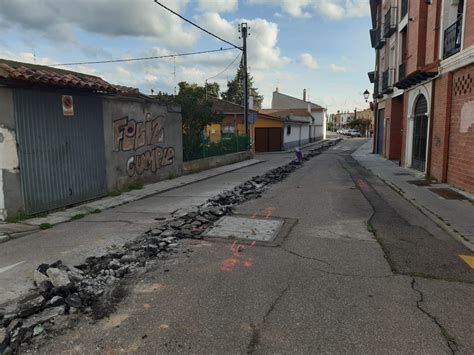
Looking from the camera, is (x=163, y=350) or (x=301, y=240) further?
(x=301, y=240)

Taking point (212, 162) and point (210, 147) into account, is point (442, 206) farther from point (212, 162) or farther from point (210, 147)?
point (210, 147)

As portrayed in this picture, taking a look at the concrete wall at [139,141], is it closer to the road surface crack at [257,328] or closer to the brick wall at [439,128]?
the road surface crack at [257,328]

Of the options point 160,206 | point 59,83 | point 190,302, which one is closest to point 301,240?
point 190,302

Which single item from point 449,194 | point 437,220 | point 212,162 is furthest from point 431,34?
point 212,162

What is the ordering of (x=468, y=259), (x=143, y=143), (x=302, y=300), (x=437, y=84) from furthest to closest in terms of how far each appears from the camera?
(x=437, y=84) < (x=143, y=143) < (x=468, y=259) < (x=302, y=300)

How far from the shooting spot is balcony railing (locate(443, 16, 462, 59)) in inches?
474

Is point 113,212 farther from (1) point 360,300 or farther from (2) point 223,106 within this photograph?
(2) point 223,106

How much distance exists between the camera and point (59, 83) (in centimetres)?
802

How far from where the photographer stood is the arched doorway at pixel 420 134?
15759 millimetres

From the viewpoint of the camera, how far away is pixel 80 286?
427 cm

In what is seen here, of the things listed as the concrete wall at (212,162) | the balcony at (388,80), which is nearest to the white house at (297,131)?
the concrete wall at (212,162)

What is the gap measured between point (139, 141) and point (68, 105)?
3409mm

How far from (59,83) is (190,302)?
20.5 feet

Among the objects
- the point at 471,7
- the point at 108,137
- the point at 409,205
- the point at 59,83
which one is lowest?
the point at 409,205
